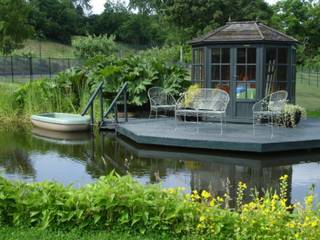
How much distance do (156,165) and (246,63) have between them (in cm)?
491

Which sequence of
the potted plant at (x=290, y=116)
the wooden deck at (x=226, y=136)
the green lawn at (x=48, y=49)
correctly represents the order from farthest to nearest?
the green lawn at (x=48, y=49), the potted plant at (x=290, y=116), the wooden deck at (x=226, y=136)

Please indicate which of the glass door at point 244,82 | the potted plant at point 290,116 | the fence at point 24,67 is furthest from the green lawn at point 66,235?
the fence at point 24,67

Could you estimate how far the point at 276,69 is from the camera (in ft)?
42.5

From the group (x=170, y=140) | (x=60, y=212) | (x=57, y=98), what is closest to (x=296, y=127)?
(x=170, y=140)

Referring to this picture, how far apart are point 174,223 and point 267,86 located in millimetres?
9069

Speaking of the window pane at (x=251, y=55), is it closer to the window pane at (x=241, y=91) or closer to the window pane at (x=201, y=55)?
the window pane at (x=241, y=91)

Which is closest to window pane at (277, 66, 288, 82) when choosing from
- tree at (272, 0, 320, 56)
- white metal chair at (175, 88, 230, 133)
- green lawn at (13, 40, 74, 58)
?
white metal chair at (175, 88, 230, 133)

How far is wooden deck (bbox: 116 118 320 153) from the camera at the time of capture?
32.4 ft

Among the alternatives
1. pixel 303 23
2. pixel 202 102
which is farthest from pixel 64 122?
pixel 303 23

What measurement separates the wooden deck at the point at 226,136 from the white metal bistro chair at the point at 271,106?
30cm

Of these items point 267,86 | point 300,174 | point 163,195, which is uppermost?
point 267,86

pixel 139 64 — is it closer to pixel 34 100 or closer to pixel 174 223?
pixel 34 100

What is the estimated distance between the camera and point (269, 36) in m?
12.9

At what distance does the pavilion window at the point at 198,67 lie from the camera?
1355 cm
